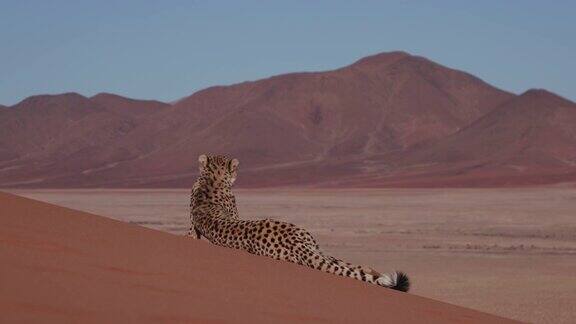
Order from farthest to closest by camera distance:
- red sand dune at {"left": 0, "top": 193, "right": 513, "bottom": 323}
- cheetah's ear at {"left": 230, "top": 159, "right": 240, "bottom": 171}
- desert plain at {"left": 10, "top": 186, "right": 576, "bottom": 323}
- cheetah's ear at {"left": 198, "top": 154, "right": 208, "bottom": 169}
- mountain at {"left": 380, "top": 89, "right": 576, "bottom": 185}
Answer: mountain at {"left": 380, "top": 89, "right": 576, "bottom": 185}
desert plain at {"left": 10, "top": 186, "right": 576, "bottom": 323}
cheetah's ear at {"left": 230, "top": 159, "right": 240, "bottom": 171}
cheetah's ear at {"left": 198, "top": 154, "right": 208, "bottom": 169}
red sand dune at {"left": 0, "top": 193, "right": 513, "bottom": 323}

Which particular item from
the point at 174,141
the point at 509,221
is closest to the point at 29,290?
the point at 509,221

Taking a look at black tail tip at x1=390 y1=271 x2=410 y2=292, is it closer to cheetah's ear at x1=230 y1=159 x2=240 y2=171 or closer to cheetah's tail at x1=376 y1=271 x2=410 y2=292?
cheetah's tail at x1=376 y1=271 x2=410 y2=292

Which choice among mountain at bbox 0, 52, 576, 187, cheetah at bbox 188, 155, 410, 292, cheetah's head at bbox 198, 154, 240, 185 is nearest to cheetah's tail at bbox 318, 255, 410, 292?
cheetah at bbox 188, 155, 410, 292

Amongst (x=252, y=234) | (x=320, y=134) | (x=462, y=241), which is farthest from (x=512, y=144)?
(x=252, y=234)

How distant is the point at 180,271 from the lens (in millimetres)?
6621

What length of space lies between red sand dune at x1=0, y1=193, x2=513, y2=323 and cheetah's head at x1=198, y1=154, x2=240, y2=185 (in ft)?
7.64

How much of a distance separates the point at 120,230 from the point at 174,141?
536 feet

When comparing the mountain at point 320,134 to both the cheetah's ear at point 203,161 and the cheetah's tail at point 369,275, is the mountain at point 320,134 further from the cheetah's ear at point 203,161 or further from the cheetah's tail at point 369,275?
the cheetah's tail at point 369,275

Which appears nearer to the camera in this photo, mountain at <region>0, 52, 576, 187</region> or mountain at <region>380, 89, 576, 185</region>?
mountain at <region>380, 89, 576, 185</region>

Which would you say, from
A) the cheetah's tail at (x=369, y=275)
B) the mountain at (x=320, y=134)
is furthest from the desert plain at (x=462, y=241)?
the mountain at (x=320, y=134)

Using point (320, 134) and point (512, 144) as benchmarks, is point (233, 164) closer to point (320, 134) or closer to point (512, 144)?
point (512, 144)

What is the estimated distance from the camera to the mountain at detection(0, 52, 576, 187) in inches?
5512

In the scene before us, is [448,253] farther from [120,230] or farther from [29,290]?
[29,290]

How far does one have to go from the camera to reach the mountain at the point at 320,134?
140 meters
